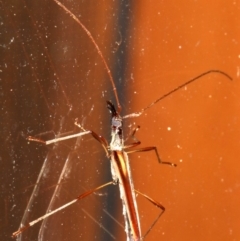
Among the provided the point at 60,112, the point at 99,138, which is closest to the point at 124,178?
the point at 99,138

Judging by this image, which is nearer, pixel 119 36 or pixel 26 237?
pixel 26 237

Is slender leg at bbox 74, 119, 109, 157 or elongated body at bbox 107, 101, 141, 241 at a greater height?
slender leg at bbox 74, 119, 109, 157

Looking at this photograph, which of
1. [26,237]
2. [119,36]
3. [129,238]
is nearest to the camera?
[129,238]

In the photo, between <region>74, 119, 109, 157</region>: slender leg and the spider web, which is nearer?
<region>74, 119, 109, 157</region>: slender leg

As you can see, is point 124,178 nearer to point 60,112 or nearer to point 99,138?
point 99,138

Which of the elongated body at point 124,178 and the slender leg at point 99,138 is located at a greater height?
the slender leg at point 99,138

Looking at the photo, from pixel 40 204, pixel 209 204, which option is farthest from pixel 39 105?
pixel 209 204

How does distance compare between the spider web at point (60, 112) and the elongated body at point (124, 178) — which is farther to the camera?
the spider web at point (60, 112)

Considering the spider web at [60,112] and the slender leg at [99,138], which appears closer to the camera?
the slender leg at [99,138]

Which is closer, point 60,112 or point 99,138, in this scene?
point 99,138

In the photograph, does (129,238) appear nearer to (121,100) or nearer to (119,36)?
(121,100)

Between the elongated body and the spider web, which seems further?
the spider web
